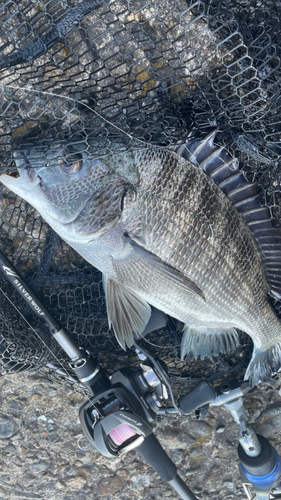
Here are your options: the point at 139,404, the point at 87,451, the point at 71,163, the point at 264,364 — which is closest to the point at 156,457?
the point at 139,404

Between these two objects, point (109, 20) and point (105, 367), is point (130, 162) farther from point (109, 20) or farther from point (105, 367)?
point (105, 367)

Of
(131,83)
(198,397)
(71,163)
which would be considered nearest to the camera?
(71,163)

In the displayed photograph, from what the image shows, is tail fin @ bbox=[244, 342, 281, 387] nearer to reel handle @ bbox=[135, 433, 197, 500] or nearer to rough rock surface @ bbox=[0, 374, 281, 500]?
rough rock surface @ bbox=[0, 374, 281, 500]

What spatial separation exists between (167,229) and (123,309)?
49 centimetres

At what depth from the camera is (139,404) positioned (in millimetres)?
2027

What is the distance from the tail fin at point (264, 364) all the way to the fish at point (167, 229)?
0.01 metres

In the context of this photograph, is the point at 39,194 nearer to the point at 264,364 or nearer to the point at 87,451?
the point at 264,364

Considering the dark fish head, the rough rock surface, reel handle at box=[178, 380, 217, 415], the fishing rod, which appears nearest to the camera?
the dark fish head

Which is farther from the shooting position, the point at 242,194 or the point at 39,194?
the point at 242,194

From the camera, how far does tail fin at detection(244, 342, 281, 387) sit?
2.06 meters

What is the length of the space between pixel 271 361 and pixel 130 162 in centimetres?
127

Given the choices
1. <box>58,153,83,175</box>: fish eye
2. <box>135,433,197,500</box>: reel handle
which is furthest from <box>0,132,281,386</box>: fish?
<box>135,433,197,500</box>: reel handle

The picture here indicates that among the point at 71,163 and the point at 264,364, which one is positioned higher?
the point at 71,163

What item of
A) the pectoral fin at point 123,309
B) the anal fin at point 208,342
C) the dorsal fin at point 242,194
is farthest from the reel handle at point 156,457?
the dorsal fin at point 242,194
